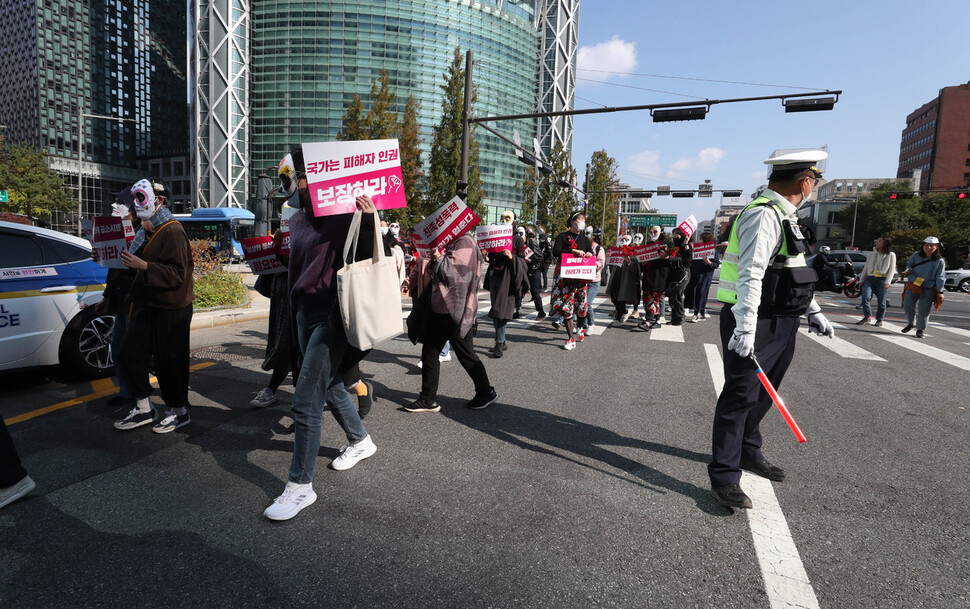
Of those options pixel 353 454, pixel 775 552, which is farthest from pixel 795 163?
pixel 353 454

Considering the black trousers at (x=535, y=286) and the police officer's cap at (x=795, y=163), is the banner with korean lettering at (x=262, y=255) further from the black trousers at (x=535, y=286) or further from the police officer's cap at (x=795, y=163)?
the black trousers at (x=535, y=286)

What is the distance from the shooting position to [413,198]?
23.2 m

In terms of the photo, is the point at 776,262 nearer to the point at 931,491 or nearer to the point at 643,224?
the point at 931,491

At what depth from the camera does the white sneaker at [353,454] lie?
135 inches

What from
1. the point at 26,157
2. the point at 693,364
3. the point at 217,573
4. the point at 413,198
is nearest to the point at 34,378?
the point at 217,573

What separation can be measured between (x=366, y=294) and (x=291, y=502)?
3.90 ft

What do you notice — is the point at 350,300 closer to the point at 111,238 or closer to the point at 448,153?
the point at 111,238

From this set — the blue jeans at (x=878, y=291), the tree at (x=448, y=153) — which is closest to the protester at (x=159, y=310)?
the blue jeans at (x=878, y=291)

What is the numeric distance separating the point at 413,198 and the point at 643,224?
42.2 m

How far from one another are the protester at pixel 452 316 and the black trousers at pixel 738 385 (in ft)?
7.04

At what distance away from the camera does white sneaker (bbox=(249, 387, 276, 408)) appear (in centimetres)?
467

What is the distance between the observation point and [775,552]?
8.59 feet

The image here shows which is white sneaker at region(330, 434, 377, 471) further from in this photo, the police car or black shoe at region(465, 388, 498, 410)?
the police car

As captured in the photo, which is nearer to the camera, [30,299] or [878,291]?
[30,299]
